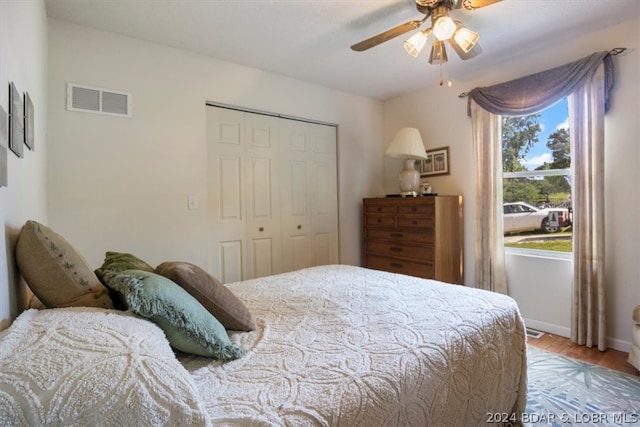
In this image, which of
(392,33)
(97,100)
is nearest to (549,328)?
(392,33)

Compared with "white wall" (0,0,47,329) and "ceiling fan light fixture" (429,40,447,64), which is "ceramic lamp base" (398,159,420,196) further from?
"white wall" (0,0,47,329)

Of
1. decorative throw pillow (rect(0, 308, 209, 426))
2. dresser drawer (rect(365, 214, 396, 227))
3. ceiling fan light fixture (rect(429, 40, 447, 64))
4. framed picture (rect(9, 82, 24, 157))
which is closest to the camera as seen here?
decorative throw pillow (rect(0, 308, 209, 426))

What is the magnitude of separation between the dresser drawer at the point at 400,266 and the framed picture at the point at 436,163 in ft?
3.50

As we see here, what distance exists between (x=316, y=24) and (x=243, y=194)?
62.1 inches

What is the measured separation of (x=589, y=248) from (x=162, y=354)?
2.96 metres

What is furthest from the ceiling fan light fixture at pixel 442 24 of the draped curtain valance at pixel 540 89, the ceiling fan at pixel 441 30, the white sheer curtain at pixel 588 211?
the white sheer curtain at pixel 588 211

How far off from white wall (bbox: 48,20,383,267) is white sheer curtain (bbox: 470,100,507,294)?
6.84ft

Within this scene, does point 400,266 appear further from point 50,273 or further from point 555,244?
point 50,273

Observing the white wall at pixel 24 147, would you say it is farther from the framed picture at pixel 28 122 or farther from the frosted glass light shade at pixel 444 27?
the frosted glass light shade at pixel 444 27

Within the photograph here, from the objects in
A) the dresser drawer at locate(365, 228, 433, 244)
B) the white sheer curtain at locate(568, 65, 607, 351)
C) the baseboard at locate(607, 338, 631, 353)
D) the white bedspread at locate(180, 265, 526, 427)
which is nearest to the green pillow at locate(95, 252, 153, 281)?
the white bedspread at locate(180, 265, 526, 427)

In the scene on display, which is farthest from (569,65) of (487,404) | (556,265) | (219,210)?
(219,210)

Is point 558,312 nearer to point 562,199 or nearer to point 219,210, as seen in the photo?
point 562,199

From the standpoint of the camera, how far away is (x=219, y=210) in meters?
2.97

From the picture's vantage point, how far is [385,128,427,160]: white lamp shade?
3.29m
